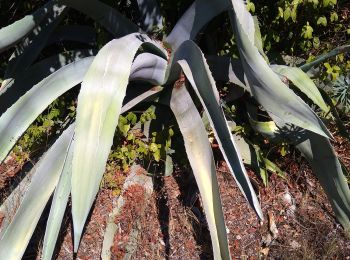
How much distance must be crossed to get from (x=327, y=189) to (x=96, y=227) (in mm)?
1044

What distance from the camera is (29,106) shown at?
6.63ft

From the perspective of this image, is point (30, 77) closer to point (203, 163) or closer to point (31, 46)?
point (31, 46)

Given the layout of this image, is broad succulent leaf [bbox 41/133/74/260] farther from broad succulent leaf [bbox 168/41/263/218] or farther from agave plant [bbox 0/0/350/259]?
broad succulent leaf [bbox 168/41/263/218]

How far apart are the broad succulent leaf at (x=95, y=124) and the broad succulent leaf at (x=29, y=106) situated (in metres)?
0.32

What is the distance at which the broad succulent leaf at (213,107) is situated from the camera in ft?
5.47

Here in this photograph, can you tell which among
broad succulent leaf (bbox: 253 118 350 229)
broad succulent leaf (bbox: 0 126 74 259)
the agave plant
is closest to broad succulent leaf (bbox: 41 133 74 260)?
the agave plant

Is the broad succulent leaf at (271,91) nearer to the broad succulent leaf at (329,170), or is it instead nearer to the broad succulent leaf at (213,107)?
the broad succulent leaf at (213,107)

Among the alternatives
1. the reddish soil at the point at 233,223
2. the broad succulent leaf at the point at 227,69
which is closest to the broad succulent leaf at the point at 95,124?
the broad succulent leaf at the point at 227,69

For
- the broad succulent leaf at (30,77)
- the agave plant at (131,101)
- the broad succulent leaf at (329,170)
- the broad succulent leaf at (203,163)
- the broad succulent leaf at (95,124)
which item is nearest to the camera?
the broad succulent leaf at (95,124)

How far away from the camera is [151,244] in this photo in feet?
7.68

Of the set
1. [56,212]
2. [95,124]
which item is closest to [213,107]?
[95,124]

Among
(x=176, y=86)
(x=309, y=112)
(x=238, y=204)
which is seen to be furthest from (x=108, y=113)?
(x=238, y=204)

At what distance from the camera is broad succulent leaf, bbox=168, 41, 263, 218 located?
1668 mm

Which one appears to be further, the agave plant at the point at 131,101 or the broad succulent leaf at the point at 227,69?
the broad succulent leaf at the point at 227,69
